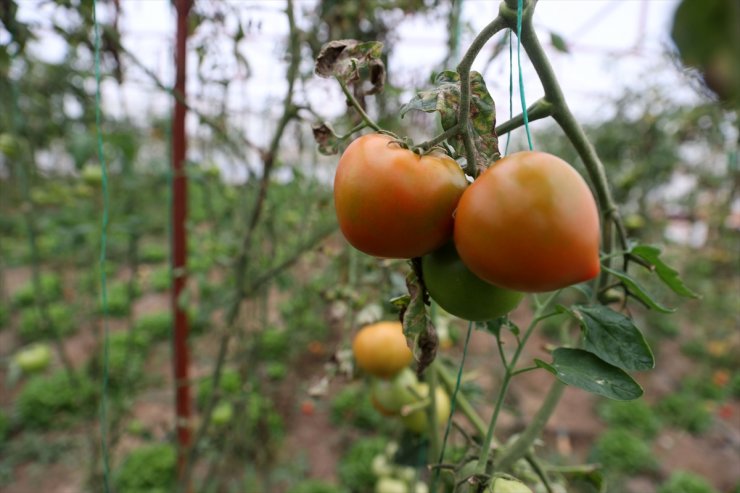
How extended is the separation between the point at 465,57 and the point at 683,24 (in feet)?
0.84

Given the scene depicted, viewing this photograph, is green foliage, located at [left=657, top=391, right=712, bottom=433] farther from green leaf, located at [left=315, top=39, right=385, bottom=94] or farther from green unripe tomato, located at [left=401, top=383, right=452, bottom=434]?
green leaf, located at [left=315, top=39, right=385, bottom=94]

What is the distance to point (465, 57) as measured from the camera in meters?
0.33

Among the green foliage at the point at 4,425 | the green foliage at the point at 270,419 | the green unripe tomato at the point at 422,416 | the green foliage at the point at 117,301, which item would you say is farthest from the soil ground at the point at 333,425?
the green unripe tomato at the point at 422,416

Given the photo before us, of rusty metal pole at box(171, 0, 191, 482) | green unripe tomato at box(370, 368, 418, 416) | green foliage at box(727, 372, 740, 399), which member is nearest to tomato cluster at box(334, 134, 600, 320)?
green unripe tomato at box(370, 368, 418, 416)

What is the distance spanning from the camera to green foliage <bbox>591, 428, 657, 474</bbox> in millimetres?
1894

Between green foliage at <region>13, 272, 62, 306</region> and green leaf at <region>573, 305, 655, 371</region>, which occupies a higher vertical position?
green leaf at <region>573, 305, 655, 371</region>

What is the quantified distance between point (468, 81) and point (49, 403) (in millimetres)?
2352

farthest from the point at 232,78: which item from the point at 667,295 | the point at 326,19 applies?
the point at 667,295

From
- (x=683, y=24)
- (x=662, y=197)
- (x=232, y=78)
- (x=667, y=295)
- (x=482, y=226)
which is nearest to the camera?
(x=683, y=24)

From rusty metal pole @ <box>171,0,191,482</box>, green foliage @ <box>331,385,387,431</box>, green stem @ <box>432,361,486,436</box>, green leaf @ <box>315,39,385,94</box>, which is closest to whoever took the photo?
green leaf @ <box>315,39,385,94</box>

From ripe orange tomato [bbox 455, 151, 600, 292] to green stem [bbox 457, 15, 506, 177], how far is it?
0.05 metres

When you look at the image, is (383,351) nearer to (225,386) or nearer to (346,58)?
(346,58)

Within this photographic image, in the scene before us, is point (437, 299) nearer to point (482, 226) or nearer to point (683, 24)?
point (482, 226)

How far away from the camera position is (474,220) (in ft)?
0.99
